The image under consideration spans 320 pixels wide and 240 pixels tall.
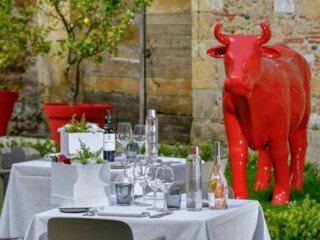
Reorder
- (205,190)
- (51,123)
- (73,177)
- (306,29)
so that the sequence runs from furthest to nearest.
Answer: (51,123)
(306,29)
(205,190)
(73,177)

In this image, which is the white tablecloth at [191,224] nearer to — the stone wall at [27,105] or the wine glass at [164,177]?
the wine glass at [164,177]

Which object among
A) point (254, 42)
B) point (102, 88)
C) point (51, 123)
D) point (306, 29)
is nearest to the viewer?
point (254, 42)

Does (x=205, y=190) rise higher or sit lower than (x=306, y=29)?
lower

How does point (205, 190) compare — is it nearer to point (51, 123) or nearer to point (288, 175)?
point (288, 175)

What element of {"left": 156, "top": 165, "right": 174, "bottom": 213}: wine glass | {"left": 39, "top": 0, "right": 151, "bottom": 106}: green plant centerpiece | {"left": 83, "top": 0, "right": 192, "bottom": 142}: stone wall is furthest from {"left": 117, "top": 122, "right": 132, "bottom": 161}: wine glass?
{"left": 83, "top": 0, "right": 192, "bottom": 142}: stone wall

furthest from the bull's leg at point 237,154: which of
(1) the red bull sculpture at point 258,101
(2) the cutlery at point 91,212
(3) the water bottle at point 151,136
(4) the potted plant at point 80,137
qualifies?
(2) the cutlery at point 91,212

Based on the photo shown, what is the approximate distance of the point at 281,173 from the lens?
8.80 metres

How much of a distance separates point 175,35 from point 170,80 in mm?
576

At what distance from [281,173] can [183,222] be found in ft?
11.6

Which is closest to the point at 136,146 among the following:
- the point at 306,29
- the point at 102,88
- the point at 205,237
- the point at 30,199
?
the point at 30,199

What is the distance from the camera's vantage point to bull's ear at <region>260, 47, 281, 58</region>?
8.46 meters

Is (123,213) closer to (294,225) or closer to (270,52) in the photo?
(294,225)

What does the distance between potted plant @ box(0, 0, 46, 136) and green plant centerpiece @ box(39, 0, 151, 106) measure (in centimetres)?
37

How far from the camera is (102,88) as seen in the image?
14.2m
